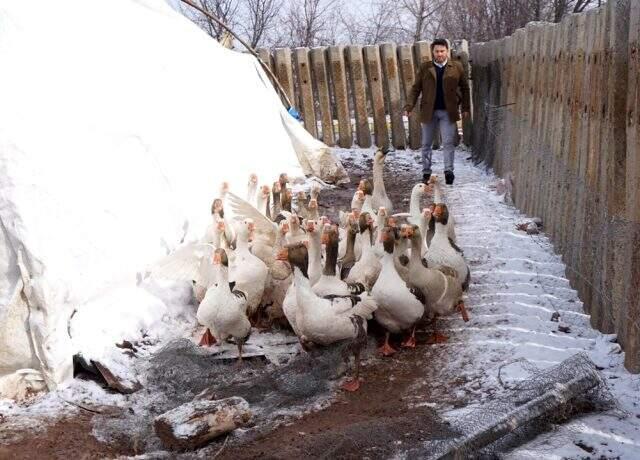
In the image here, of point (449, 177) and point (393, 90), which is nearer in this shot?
point (449, 177)

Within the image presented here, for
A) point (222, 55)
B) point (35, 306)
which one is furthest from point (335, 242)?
point (222, 55)

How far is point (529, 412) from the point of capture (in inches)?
153

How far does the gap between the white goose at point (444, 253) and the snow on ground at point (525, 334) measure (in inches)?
10.6

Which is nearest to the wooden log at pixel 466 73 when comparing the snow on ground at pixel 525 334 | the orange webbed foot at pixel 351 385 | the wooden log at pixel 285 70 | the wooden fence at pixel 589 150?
the wooden log at pixel 285 70

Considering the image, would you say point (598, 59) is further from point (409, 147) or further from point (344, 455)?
point (409, 147)

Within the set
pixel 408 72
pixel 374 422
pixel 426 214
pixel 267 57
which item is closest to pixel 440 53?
pixel 408 72

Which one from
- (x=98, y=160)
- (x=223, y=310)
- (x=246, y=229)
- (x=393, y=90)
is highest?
(x=393, y=90)

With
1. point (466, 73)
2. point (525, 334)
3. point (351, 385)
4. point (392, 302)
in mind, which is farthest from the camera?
point (466, 73)

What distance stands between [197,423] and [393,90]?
1034 centimetres

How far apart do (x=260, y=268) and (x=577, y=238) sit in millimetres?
2614

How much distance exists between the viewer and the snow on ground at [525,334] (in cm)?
390

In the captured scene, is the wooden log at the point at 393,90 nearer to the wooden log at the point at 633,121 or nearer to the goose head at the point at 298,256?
the goose head at the point at 298,256

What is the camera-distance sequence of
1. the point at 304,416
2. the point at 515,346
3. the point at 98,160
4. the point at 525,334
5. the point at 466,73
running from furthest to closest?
the point at 466,73
the point at 98,160
the point at 525,334
the point at 515,346
the point at 304,416

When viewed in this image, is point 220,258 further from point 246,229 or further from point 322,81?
point 322,81
